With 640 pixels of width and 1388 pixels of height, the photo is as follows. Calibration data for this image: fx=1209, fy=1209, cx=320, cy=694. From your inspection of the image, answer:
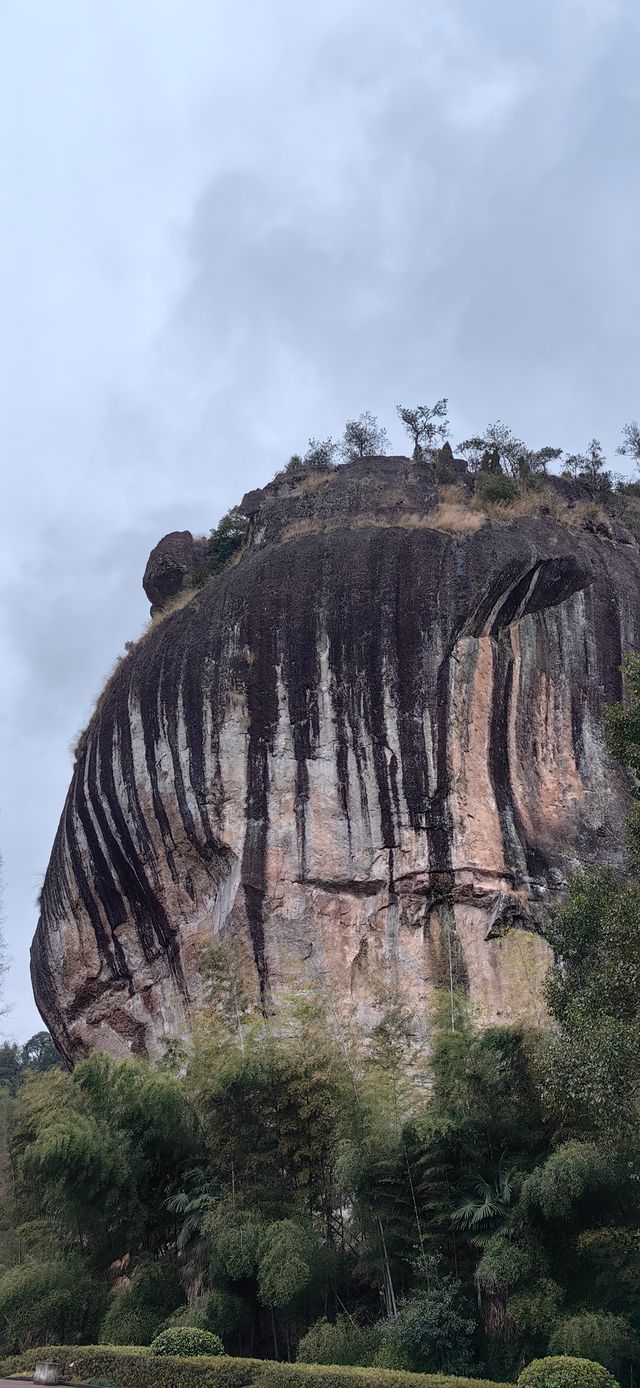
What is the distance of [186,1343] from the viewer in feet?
44.8

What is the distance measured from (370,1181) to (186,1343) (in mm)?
2709

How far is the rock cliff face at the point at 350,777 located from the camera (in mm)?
19641

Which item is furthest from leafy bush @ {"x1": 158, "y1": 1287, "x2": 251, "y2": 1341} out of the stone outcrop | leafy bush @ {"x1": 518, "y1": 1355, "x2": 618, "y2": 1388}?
the stone outcrop

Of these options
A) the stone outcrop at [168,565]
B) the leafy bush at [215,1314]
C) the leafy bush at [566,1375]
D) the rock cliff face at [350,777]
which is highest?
the stone outcrop at [168,565]

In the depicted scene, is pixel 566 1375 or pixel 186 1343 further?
pixel 186 1343

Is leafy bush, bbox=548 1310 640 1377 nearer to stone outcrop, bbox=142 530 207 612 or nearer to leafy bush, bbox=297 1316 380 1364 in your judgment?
leafy bush, bbox=297 1316 380 1364

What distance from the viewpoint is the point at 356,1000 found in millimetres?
19125

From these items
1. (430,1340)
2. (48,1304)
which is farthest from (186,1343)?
(48,1304)

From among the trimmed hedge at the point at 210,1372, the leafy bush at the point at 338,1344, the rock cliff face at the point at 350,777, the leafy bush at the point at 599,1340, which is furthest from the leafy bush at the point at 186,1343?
the rock cliff face at the point at 350,777

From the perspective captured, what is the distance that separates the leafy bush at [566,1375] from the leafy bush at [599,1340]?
1.23m

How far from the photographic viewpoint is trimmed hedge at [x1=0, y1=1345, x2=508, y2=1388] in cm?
1162

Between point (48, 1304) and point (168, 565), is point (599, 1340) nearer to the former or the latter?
point (48, 1304)

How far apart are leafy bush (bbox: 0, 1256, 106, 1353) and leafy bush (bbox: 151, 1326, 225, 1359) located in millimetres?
3202

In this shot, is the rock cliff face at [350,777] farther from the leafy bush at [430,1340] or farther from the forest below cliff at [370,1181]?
the leafy bush at [430,1340]
